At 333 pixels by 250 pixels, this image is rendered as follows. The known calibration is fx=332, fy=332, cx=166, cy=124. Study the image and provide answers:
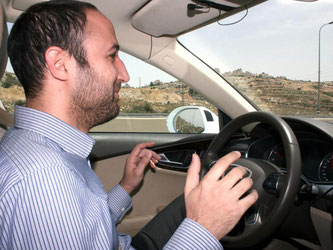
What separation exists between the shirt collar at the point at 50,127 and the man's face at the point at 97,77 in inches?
4.1

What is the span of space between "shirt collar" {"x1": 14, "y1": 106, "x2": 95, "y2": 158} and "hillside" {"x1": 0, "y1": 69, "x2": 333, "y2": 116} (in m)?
1.16

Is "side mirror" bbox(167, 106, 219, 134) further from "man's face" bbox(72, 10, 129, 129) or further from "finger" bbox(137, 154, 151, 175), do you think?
"man's face" bbox(72, 10, 129, 129)

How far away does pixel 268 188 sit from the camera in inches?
57.6

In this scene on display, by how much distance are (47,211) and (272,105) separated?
196 cm

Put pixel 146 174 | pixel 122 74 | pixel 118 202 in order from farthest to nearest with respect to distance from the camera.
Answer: pixel 146 174, pixel 118 202, pixel 122 74

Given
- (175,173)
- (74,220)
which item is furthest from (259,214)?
(175,173)

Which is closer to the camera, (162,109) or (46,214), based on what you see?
(46,214)

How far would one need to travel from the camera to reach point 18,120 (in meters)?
1.10

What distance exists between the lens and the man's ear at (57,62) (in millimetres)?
1157

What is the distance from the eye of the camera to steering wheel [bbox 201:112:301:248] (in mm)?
1294

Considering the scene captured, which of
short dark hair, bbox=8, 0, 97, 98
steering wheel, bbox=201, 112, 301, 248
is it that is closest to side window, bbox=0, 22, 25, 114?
short dark hair, bbox=8, 0, 97, 98

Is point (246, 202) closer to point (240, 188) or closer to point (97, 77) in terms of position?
point (240, 188)

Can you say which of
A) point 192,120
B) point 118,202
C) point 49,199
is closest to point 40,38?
point 49,199

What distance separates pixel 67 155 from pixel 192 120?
2.12 metres
